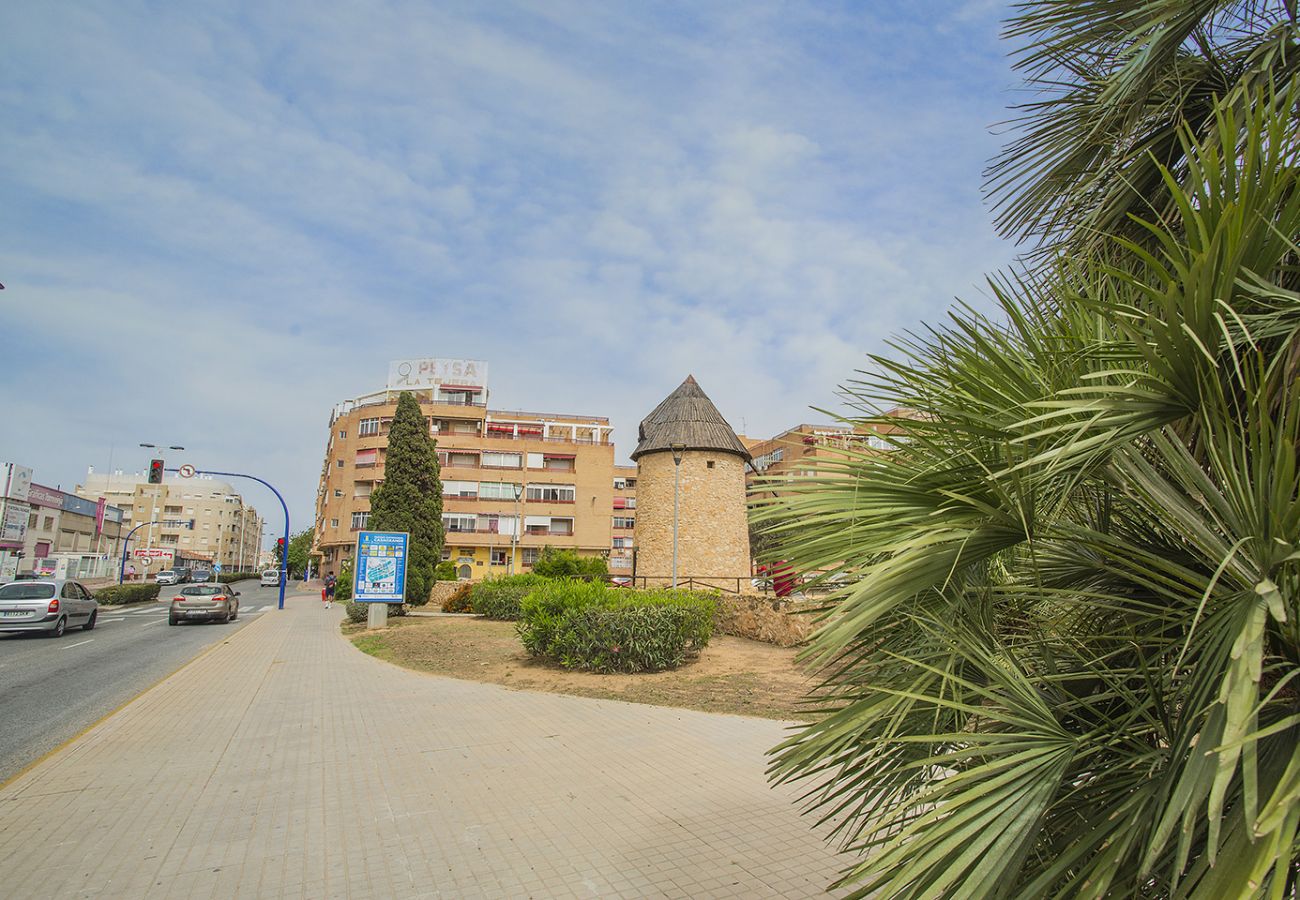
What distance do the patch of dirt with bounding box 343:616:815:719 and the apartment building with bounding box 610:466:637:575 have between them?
57.8m

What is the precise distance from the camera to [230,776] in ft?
21.1

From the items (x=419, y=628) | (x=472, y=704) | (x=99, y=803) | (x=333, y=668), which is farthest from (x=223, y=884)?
(x=419, y=628)

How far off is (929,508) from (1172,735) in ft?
2.54

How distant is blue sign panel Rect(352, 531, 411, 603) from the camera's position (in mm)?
20953

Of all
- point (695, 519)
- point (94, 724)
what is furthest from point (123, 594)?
point (94, 724)

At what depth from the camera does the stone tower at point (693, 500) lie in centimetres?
3012

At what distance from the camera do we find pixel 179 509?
12331cm

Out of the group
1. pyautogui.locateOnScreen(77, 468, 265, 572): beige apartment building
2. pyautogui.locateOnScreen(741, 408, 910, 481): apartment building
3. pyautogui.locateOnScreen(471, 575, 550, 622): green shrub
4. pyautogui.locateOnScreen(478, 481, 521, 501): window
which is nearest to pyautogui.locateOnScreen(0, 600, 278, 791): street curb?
pyautogui.locateOnScreen(741, 408, 910, 481): apartment building

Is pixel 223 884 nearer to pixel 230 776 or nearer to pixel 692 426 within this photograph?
pixel 230 776

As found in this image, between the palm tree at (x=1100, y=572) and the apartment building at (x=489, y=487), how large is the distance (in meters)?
55.8

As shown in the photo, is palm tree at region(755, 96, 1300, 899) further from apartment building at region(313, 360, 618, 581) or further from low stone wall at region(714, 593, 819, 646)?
apartment building at region(313, 360, 618, 581)

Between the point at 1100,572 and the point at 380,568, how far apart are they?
2124 centimetres

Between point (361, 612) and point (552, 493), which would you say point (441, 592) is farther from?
point (552, 493)

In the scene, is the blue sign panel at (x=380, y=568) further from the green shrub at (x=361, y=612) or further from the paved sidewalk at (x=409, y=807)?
the paved sidewalk at (x=409, y=807)
